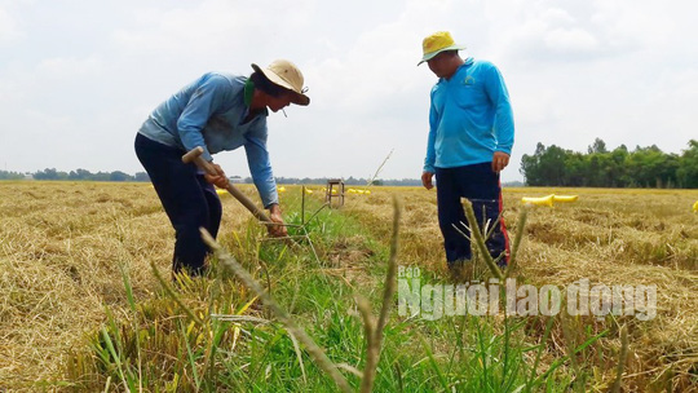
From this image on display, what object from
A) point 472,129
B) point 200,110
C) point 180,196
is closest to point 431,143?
point 472,129

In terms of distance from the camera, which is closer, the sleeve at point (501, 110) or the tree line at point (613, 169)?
the sleeve at point (501, 110)

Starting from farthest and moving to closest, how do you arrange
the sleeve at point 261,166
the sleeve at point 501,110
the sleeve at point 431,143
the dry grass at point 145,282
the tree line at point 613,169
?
the tree line at point 613,169
the sleeve at point 431,143
the sleeve at point 261,166
the sleeve at point 501,110
the dry grass at point 145,282

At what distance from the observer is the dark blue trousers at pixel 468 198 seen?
9.96 feet

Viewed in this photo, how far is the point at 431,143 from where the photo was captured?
3695 millimetres

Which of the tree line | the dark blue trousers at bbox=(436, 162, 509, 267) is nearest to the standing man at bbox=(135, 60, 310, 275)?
the dark blue trousers at bbox=(436, 162, 509, 267)

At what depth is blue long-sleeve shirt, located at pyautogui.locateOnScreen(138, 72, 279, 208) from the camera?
8.39 feet

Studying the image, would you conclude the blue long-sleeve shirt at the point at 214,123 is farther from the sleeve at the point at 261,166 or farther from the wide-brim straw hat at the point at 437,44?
the wide-brim straw hat at the point at 437,44

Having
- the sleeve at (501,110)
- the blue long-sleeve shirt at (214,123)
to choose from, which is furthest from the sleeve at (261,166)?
the sleeve at (501,110)

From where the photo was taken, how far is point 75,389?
1314 millimetres

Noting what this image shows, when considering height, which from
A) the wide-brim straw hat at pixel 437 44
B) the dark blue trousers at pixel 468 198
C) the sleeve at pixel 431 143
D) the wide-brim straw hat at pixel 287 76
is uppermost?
the wide-brim straw hat at pixel 437 44

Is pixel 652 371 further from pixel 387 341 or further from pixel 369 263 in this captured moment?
pixel 369 263

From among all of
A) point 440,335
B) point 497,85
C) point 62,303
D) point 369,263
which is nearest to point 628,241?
point 497,85

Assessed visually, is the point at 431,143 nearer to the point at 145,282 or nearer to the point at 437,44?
the point at 437,44

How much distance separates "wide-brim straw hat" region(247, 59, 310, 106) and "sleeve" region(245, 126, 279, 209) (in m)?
0.54
